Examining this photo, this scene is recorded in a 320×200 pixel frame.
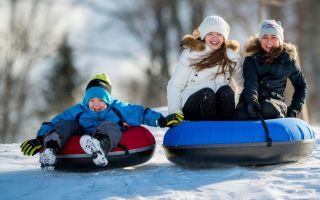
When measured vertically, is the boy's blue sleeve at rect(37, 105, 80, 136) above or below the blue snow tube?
above

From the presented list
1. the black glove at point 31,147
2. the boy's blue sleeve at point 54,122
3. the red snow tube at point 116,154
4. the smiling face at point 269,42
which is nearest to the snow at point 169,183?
the red snow tube at point 116,154

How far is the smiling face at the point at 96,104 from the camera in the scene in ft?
15.2

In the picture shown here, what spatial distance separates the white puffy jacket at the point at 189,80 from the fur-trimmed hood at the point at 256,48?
0.21m

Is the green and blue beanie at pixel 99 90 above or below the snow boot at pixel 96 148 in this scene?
above

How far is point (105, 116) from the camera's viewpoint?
4.66 metres

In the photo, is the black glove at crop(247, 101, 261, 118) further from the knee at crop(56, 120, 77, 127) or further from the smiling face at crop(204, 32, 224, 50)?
the knee at crop(56, 120, 77, 127)

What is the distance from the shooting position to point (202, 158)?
14.3ft

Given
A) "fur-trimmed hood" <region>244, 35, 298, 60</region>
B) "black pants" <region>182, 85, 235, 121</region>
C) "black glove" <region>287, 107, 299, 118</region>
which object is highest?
"fur-trimmed hood" <region>244, 35, 298, 60</region>

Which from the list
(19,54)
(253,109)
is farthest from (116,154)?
(19,54)

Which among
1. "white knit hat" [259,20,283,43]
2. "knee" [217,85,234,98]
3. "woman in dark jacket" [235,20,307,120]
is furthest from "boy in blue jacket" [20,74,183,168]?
"white knit hat" [259,20,283,43]

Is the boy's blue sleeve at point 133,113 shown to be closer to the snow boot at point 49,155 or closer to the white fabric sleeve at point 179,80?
the white fabric sleeve at point 179,80

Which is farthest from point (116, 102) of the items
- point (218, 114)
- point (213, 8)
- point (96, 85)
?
point (213, 8)

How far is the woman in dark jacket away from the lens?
462 centimetres

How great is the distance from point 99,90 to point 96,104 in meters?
0.12
